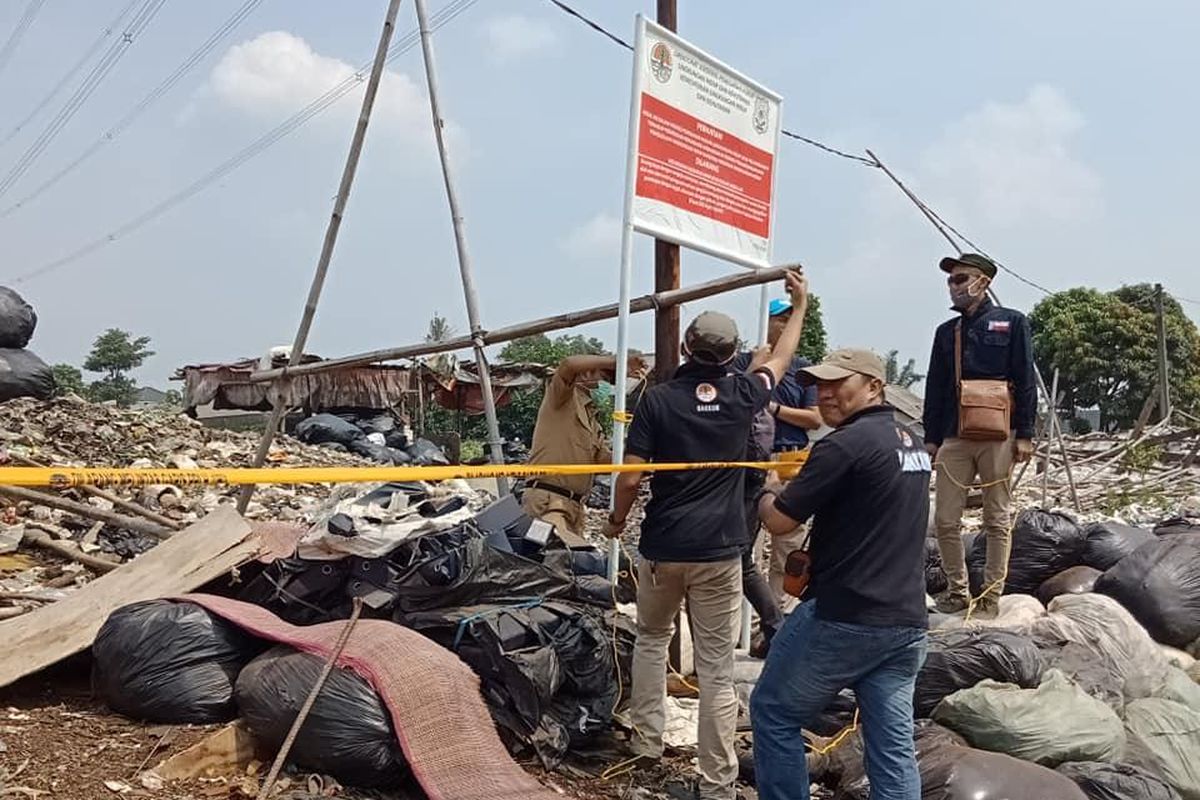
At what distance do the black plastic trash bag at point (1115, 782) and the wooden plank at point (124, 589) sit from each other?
362 cm

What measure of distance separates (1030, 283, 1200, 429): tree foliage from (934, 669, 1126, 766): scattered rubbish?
3008 cm

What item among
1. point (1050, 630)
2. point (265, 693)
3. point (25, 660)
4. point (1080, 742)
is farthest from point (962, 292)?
point (25, 660)

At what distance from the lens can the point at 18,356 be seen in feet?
32.0

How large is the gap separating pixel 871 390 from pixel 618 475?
117 centimetres

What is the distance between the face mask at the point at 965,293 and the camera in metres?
5.36

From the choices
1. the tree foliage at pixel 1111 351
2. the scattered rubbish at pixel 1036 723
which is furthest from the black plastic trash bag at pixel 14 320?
the tree foliage at pixel 1111 351

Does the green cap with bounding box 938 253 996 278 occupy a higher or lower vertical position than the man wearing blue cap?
higher

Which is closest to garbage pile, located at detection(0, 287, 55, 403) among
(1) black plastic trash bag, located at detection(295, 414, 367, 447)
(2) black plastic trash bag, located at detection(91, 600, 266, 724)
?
(2) black plastic trash bag, located at detection(91, 600, 266, 724)

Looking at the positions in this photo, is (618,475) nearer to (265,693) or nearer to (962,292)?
(265,693)

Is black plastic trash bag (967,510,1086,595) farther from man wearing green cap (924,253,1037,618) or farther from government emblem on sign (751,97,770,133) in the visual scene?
government emblem on sign (751,97,770,133)

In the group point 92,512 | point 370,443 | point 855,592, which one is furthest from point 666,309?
point 370,443

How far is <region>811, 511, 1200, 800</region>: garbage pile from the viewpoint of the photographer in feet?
11.9

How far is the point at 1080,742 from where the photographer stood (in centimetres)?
388

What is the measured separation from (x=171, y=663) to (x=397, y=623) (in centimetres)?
85
